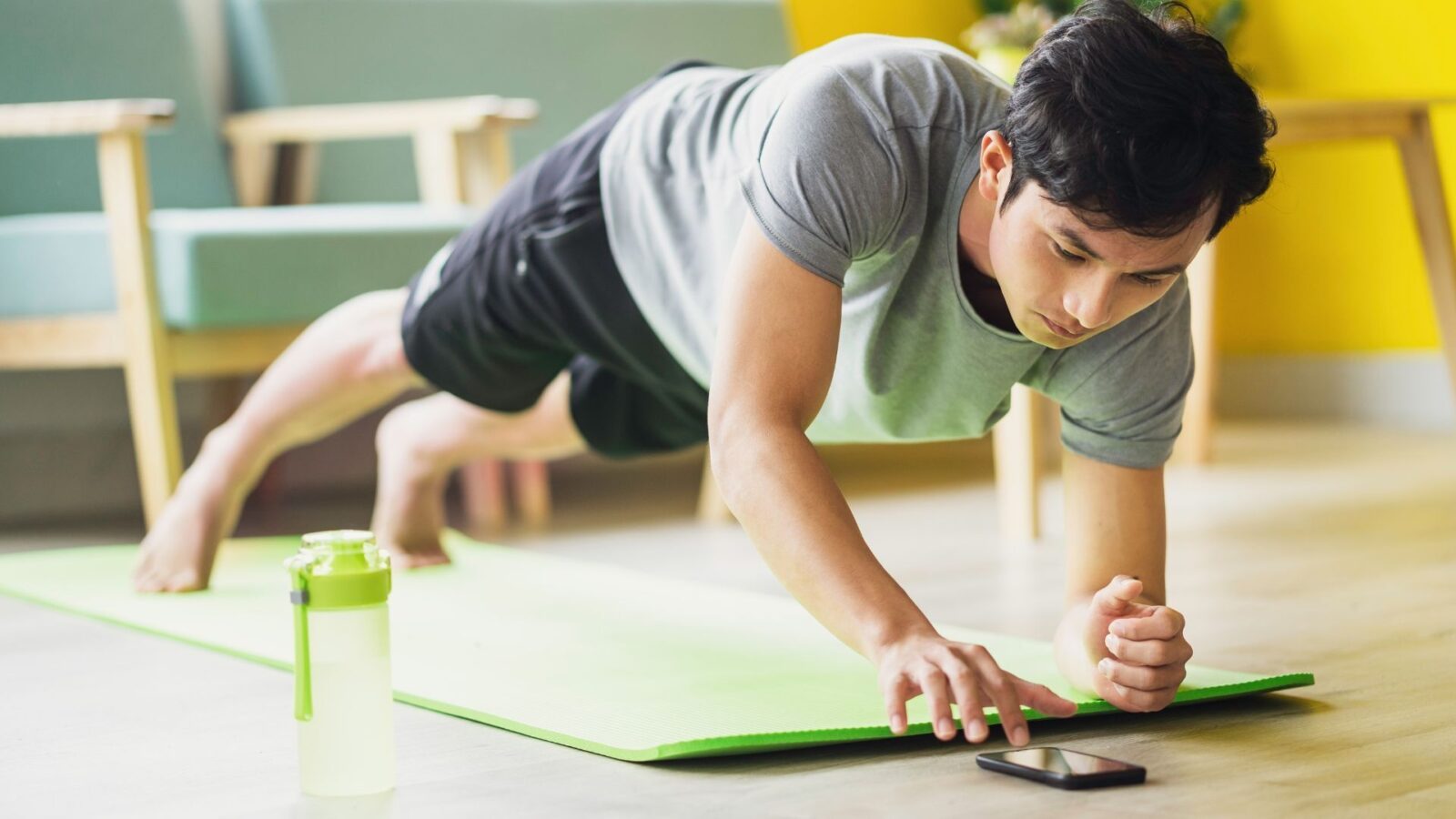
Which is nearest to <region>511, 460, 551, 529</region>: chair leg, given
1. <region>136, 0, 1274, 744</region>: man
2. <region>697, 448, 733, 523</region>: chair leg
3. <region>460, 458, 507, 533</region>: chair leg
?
<region>460, 458, 507, 533</region>: chair leg

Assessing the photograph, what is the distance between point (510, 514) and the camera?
2.91 meters

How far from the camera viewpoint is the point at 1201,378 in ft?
10.3

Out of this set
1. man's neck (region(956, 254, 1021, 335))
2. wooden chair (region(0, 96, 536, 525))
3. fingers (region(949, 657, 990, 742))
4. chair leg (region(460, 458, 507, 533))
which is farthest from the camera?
chair leg (region(460, 458, 507, 533))

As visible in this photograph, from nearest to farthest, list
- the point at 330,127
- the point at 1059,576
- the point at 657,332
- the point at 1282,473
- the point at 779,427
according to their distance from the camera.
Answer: the point at 779,427 → the point at 657,332 → the point at 1059,576 → the point at 330,127 → the point at 1282,473

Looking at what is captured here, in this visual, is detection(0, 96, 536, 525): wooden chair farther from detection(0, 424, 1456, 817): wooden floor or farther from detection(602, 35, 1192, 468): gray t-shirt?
detection(602, 35, 1192, 468): gray t-shirt

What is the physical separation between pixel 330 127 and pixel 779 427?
1813mm

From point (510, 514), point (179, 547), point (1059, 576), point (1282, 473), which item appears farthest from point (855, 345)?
point (1282, 473)

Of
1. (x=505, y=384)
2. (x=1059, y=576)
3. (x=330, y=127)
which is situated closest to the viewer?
(x=505, y=384)

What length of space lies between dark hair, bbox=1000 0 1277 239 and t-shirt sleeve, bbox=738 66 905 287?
14cm

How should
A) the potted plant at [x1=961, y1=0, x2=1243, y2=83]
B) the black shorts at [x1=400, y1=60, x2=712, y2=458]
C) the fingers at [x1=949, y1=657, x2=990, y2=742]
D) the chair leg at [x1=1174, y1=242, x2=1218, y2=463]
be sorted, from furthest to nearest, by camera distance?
the chair leg at [x1=1174, y1=242, x2=1218, y2=463]
the potted plant at [x1=961, y1=0, x2=1243, y2=83]
the black shorts at [x1=400, y1=60, x2=712, y2=458]
the fingers at [x1=949, y1=657, x2=990, y2=742]

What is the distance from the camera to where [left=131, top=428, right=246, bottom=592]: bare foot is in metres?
2.00

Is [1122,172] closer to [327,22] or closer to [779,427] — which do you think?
[779,427]

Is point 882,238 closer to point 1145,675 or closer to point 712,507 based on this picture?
point 1145,675

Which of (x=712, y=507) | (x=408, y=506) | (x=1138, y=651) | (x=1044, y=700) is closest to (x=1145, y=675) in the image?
(x=1138, y=651)
